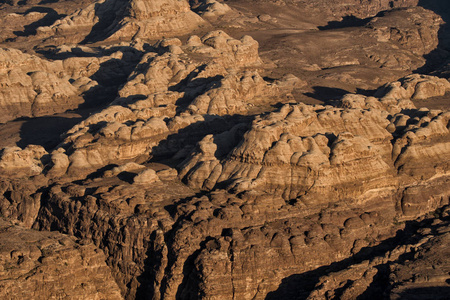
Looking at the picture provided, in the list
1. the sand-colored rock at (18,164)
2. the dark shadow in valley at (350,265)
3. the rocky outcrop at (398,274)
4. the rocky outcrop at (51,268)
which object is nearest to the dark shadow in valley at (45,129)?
the sand-colored rock at (18,164)

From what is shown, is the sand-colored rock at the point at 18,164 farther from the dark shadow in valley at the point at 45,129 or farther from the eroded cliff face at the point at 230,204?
the dark shadow in valley at the point at 45,129

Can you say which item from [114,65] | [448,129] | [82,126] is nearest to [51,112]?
[114,65]

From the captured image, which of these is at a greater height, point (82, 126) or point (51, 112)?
point (82, 126)

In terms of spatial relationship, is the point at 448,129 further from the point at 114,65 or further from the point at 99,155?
the point at 114,65

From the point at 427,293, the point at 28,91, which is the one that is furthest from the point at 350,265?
the point at 28,91

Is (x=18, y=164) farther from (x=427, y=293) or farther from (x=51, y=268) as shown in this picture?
(x=427, y=293)

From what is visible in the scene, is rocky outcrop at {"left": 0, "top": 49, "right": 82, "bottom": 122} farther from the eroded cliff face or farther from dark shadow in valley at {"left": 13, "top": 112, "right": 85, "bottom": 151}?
the eroded cliff face

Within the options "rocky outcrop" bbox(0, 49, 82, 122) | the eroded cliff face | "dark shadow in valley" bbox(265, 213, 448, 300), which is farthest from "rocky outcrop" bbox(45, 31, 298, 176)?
"dark shadow in valley" bbox(265, 213, 448, 300)

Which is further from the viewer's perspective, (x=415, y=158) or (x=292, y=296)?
(x=415, y=158)
